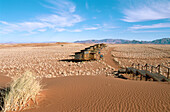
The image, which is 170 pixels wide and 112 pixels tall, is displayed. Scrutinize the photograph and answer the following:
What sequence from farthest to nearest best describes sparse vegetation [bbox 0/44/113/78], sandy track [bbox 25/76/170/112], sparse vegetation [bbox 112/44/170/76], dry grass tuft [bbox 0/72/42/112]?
1. sparse vegetation [bbox 112/44/170/76]
2. sparse vegetation [bbox 0/44/113/78]
3. sandy track [bbox 25/76/170/112]
4. dry grass tuft [bbox 0/72/42/112]

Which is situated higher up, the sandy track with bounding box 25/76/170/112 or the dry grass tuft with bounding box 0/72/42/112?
the dry grass tuft with bounding box 0/72/42/112

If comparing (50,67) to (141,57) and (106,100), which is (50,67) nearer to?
(106,100)

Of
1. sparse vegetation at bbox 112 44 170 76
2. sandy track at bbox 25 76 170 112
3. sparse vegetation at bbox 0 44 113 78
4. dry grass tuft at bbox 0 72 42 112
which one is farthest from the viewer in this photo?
sparse vegetation at bbox 112 44 170 76

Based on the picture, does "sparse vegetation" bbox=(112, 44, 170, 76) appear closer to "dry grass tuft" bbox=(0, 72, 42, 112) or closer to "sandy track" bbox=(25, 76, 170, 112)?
"sandy track" bbox=(25, 76, 170, 112)

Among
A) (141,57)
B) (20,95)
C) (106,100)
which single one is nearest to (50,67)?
(20,95)

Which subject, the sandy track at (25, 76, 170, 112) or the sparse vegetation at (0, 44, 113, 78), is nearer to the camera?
the sandy track at (25, 76, 170, 112)

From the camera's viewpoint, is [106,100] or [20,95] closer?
[20,95]

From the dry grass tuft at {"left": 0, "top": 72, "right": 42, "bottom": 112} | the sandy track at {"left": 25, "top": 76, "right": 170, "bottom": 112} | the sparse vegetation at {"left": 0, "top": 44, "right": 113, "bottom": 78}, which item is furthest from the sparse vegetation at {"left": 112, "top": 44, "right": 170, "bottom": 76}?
the dry grass tuft at {"left": 0, "top": 72, "right": 42, "bottom": 112}

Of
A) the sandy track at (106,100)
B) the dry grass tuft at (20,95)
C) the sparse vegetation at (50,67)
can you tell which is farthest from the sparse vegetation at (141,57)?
the dry grass tuft at (20,95)

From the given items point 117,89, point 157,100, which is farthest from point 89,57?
point 157,100

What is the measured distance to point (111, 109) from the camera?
13.9 ft

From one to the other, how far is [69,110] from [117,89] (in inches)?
106

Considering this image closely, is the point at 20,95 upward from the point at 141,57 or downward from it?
upward

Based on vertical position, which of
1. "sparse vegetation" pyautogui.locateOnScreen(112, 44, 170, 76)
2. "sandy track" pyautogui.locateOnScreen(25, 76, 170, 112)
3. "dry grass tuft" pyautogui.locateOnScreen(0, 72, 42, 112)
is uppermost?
"dry grass tuft" pyautogui.locateOnScreen(0, 72, 42, 112)
